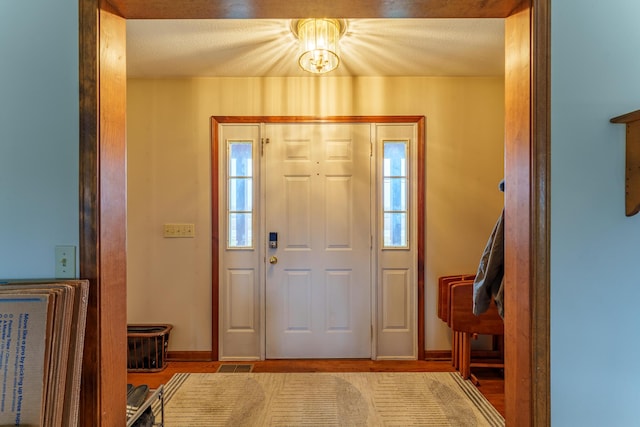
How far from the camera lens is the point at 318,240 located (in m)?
2.69

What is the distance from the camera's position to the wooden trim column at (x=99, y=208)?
984 millimetres

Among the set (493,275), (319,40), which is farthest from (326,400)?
(319,40)

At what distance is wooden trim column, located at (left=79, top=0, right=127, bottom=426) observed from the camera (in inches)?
38.7

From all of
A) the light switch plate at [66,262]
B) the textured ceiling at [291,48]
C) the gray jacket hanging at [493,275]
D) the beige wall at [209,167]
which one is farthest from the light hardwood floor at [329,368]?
the textured ceiling at [291,48]

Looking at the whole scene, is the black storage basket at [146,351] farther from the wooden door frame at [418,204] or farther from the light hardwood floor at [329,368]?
the wooden door frame at [418,204]

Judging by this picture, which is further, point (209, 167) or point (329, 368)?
point (209, 167)

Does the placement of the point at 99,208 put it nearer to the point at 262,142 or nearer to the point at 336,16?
the point at 336,16

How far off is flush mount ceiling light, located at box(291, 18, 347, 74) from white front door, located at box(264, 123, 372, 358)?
761 mm

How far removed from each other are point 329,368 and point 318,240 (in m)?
1.06

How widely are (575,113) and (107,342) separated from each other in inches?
66.7

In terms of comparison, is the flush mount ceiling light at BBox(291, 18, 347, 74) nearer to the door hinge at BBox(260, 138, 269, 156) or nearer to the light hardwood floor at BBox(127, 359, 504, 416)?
the door hinge at BBox(260, 138, 269, 156)

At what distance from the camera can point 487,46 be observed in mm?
2162

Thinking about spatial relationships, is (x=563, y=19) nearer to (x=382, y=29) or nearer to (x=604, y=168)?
(x=604, y=168)

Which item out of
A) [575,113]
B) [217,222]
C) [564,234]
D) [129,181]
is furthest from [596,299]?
[129,181]
